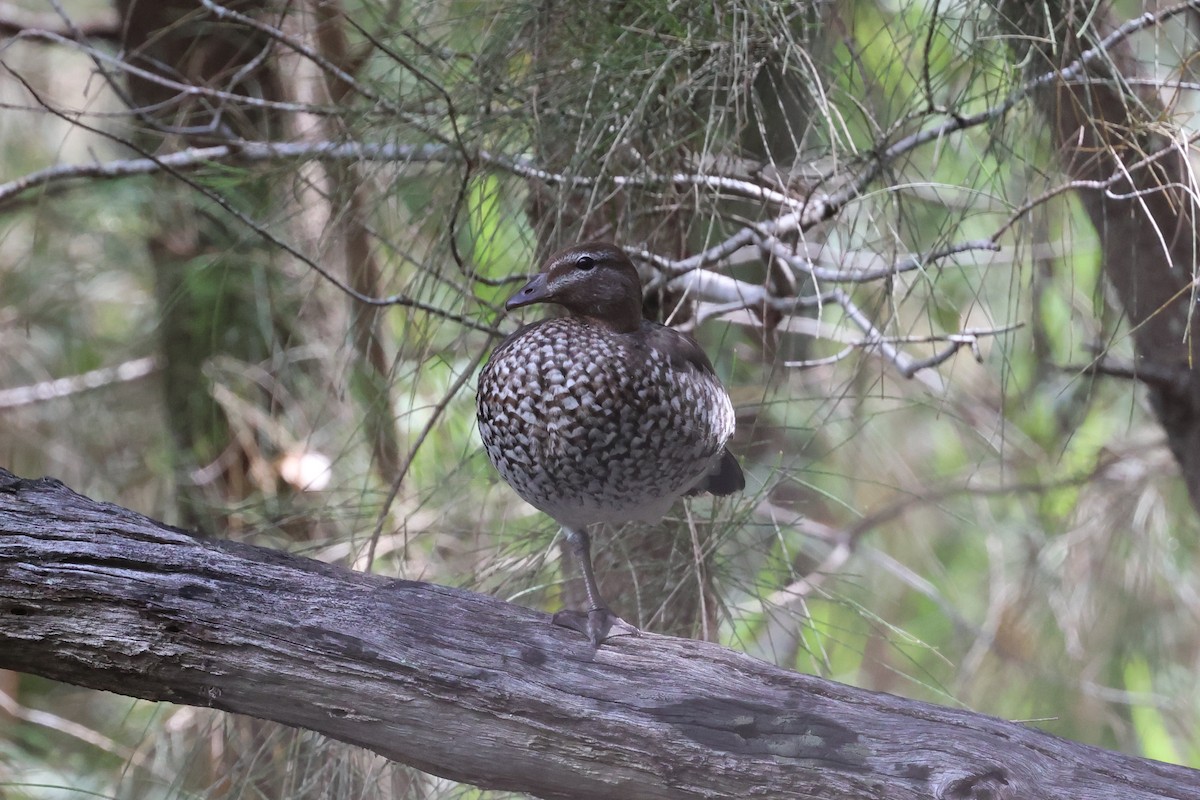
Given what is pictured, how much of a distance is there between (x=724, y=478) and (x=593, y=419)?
37cm

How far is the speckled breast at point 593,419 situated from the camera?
148 cm

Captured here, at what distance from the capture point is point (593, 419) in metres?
1.48

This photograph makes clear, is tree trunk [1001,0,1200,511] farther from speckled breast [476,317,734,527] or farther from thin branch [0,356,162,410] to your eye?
thin branch [0,356,162,410]

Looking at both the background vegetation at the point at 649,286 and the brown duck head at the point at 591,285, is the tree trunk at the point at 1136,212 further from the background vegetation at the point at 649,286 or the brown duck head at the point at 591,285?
the brown duck head at the point at 591,285

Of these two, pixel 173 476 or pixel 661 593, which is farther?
pixel 173 476

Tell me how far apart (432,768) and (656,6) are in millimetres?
1176

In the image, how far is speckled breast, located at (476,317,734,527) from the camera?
148 cm

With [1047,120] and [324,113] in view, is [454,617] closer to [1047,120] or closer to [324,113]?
[324,113]

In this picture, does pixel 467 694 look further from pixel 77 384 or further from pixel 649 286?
pixel 77 384

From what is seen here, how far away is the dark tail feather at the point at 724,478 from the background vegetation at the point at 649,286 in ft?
0.46

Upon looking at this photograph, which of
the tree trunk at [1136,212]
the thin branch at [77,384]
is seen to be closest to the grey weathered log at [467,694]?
the tree trunk at [1136,212]

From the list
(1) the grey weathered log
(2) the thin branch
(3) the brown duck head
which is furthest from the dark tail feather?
(2) the thin branch

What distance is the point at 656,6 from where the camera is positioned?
1.79 m

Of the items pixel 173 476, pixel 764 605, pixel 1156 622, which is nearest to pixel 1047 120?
pixel 764 605
